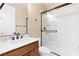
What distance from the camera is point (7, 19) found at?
1065mm

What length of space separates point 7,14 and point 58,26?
1320 millimetres

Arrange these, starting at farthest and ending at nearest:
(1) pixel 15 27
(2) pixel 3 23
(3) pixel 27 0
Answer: (1) pixel 15 27 → (2) pixel 3 23 → (3) pixel 27 0

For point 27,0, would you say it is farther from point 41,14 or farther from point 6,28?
point 41,14

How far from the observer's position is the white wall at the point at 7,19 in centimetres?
103

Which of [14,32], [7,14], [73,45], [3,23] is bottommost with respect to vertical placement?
[73,45]

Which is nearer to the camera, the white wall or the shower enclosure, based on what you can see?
the white wall

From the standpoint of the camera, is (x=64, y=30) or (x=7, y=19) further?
(x=64, y=30)

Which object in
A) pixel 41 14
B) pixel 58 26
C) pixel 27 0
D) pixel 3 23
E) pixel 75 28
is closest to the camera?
pixel 27 0

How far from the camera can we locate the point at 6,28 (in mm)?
1059

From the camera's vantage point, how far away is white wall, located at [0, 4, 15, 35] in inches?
40.4

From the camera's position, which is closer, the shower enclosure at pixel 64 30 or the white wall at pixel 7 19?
the white wall at pixel 7 19

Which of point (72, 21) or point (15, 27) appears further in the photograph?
point (72, 21)

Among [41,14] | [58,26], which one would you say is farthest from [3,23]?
[58,26]

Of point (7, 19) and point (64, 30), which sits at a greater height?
point (7, 19)
